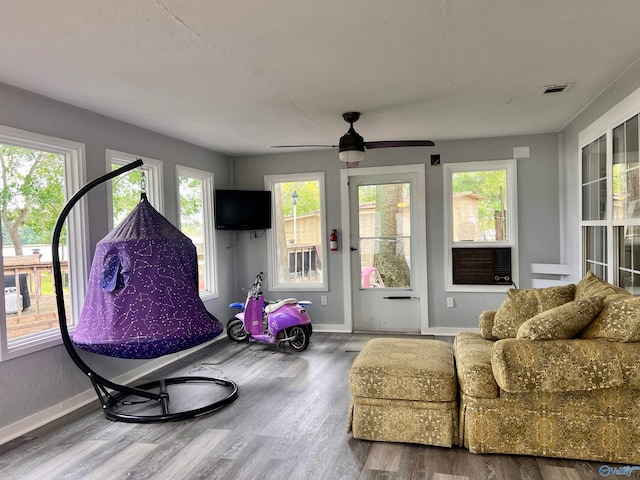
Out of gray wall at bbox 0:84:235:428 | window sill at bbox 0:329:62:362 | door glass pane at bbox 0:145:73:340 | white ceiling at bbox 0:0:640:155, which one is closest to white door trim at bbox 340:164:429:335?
white ceiling at bbox 0:0:640:155

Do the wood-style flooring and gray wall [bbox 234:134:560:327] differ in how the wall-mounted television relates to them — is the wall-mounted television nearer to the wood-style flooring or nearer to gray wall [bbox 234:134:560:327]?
gray wall [bbox 234:134:560:327]

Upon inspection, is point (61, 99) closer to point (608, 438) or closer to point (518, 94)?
point (518, 94)

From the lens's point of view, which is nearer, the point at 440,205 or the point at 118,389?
the point at 118,389

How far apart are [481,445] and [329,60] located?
2471 millimetres

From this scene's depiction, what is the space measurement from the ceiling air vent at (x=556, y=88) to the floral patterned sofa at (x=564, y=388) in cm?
168

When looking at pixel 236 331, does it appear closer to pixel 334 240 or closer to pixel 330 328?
pixel 330 328

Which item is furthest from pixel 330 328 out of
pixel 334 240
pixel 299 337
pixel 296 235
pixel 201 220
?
pixel 201 220

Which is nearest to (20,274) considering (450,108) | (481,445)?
(481,445)

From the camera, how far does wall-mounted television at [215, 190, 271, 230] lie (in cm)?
566

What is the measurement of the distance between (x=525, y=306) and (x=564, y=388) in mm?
954

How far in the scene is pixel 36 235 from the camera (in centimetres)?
335

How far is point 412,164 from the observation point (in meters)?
5.51

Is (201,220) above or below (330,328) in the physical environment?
above

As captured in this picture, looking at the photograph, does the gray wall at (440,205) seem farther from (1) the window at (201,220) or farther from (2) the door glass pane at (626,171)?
(2) the door glass pane at (626,171)
